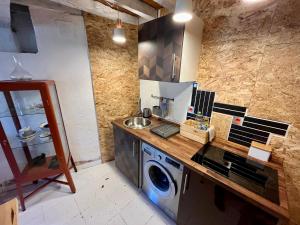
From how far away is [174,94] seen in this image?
6.26ft

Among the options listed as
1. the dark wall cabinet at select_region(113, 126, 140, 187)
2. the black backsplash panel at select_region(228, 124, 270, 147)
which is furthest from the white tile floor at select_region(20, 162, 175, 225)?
the black backsplash panel at select_region(228, 124, 270, 147)

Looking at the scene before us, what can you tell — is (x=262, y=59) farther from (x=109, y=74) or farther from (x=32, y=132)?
(x=32, y=132)

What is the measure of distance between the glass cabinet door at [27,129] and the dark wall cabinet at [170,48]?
1291mm

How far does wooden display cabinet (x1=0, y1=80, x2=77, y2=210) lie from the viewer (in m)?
1.41

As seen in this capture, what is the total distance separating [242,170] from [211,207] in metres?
0.39

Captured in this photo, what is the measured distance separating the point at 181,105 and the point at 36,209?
7.18 ft

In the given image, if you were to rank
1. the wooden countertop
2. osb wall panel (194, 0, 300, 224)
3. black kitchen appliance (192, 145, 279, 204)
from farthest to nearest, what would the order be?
1. osb wall panel (194, 0, 300, 224)
2. black kitchen appliance (192, 145, 279, 204)
3. the wooden countertop

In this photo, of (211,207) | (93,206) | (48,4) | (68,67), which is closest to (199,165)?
(211,207)

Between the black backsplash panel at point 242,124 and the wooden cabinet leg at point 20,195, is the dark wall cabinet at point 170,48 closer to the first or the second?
the black backsplash panel at point 242,124

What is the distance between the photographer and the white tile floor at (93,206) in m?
1.52

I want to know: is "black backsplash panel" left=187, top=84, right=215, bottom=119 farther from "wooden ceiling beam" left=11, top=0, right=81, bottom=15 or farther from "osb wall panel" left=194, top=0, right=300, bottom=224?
"wooden ceiling beam" left=11, top=0, right=81, bottom=15

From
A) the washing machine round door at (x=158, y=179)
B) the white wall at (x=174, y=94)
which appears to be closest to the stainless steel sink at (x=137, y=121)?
the white wall at (x=174, y=94)

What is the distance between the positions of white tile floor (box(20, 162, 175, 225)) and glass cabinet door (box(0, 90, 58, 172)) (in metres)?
0.42

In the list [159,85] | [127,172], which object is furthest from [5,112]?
[159,85]
